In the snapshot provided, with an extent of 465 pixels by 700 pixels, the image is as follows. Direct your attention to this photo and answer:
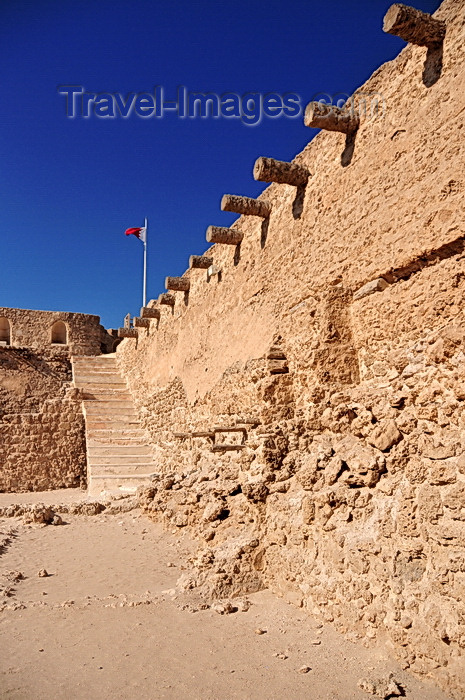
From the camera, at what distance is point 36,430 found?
41.7 ft

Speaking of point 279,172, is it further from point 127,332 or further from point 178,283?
point 127,332

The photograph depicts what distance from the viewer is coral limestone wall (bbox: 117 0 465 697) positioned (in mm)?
3070

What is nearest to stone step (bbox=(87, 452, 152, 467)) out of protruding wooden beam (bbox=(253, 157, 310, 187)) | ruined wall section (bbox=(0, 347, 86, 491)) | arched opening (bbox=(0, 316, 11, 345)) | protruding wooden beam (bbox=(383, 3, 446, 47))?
ruined wall section (bbox=(0, 347, 86, 491))

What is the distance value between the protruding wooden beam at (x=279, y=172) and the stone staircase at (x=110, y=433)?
18.5ft

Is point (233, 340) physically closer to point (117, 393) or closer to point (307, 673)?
point (307, 673)

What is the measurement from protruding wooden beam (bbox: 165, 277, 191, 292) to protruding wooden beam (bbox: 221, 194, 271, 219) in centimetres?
337

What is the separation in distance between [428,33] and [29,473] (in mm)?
11640

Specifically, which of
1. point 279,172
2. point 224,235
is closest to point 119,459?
point 224,235

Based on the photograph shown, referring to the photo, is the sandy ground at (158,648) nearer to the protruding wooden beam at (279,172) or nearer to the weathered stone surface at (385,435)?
the weathered stone surface at (385,435)

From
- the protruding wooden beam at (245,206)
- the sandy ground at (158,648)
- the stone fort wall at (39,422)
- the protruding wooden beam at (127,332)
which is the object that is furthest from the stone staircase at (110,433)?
the protruding wooden beam at (245,206)

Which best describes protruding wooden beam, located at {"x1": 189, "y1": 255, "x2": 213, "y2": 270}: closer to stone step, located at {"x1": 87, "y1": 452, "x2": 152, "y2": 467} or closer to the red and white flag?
stone step, located at {"x1": 87, "y1": 452, "x2": 152, "y2": 467}

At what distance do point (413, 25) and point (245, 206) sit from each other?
123 inches

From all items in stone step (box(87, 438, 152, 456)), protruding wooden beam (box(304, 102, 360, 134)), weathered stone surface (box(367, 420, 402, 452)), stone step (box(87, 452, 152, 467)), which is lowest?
stone step (box(87, 452, 152, 467))

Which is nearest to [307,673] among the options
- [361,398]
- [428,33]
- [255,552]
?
[255,552]
